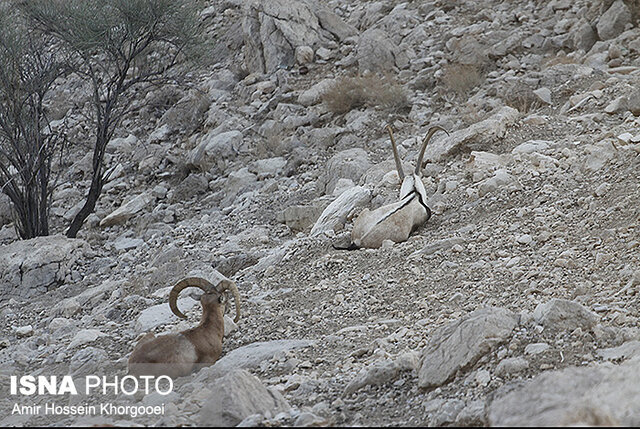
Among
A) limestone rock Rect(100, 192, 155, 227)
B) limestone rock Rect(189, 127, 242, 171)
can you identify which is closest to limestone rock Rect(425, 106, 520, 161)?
limestone rock Rect(189, 127, 242, 171)

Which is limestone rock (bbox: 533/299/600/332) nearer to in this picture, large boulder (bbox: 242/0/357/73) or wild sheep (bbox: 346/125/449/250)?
wild sheep (bbox: 346/125/449/250)

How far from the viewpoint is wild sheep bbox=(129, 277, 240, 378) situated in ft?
14.8

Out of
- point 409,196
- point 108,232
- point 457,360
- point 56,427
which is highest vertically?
point 108,232

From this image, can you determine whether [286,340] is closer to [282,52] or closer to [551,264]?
[551,264]

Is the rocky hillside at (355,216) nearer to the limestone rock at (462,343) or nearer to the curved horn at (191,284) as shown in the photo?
the limestone rock at (462,343)

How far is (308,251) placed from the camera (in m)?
6.85

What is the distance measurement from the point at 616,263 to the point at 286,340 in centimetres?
231

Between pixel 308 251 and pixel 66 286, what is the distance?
3.83 metres

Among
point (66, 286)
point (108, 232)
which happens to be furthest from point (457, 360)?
point (108, 232)

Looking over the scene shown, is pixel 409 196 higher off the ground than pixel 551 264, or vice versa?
pixel 409 196

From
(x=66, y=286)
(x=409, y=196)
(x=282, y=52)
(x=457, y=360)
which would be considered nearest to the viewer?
(x=457, y=360)

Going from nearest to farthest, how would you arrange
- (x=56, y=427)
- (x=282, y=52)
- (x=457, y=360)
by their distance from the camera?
(x=56, y=427) < (x=457, y=360) < (x=282, y=52)

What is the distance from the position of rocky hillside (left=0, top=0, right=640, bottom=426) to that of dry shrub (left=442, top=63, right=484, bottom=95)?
3 centimetres

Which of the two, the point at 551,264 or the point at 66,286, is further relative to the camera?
the point at 66,286
